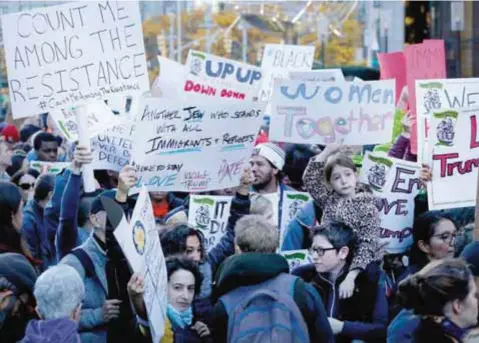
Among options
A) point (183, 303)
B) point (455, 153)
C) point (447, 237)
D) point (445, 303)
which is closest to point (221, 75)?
point (455, 153)

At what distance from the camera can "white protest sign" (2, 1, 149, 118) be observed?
322 inches

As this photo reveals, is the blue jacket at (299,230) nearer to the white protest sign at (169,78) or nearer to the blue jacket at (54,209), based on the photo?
the blue jacket at (54,209)

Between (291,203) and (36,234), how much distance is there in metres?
1.57

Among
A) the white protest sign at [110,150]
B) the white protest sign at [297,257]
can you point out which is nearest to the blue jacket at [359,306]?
the white protest sign at [297,257]

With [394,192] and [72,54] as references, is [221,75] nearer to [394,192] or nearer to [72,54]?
[72,54]

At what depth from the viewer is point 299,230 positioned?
8133mm

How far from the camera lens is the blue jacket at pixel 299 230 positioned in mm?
8102

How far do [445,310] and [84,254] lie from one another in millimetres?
2083

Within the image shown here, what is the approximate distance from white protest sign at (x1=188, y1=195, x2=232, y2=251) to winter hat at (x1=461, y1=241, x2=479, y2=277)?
299 centimetres

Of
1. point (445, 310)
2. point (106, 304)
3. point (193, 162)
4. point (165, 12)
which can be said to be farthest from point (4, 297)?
point (165, 12)

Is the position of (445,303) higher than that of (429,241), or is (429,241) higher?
(445,303)

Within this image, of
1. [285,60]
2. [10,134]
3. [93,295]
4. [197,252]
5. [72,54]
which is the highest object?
[72,54]

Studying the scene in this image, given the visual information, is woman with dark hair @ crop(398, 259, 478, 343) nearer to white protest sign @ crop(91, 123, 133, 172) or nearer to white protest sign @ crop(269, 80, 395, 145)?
white protest sign @ crop(269, 80, 395, 145)

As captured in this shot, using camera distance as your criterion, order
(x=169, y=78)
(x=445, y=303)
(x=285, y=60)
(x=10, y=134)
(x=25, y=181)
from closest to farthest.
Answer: (x=445, y=303)
(x=25, y=181)
(x=169, y=78)
(x=285, y=60)
(x=10, y=134)
